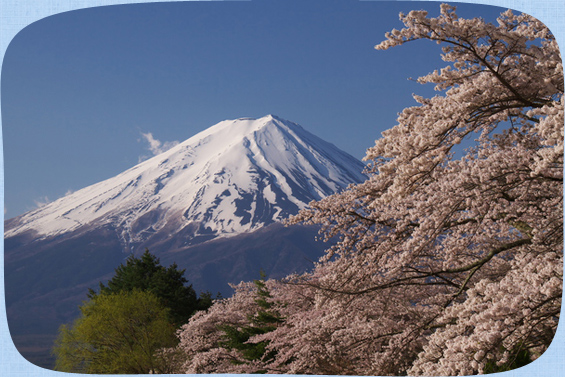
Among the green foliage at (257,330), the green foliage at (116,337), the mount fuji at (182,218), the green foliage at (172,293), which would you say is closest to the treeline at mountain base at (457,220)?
the green foliage at (257,330)

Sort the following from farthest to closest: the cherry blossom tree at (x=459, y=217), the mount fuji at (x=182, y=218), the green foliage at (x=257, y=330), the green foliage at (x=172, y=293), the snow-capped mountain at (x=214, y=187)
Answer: the green foliage at (x=172, y=293), the green foliage at (x=257, y=330), the snow-capped mountain at (x=214, y=187), the mount fuji at (x=182, y=218), the cherry blossom tree at (x=459, y=217)

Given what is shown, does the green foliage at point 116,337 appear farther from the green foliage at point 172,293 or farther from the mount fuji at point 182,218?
the green foliage at point 172,293

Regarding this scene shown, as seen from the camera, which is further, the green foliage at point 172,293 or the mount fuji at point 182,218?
the green foliage at point 172,293

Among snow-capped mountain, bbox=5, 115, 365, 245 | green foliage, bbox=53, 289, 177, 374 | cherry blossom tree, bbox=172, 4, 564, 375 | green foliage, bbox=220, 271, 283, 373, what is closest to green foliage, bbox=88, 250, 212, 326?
green foliage, bbox=53, 289, 177, 374

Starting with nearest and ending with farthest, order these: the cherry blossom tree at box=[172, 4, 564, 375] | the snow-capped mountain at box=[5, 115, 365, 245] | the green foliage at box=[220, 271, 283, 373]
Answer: the cherry blossom tree at box=[172, 4, 564, 375], the snow-capped mountain at box=[5, 115, 365, 245], the green foliage at box=[220, 271, 283, 373]

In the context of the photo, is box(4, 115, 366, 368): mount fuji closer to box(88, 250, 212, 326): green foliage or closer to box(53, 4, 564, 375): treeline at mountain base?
box(53, 4, 564, 375): treeline at mountain base

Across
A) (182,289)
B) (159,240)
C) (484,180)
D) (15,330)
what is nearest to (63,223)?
(159,240)

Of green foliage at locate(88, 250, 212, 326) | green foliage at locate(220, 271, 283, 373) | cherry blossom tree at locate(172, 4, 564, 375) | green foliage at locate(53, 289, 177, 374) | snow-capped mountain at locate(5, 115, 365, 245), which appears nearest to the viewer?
cherry blossom tree at locate(172, 4, 564, 375)

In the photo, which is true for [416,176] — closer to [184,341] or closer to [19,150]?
[19,150]
